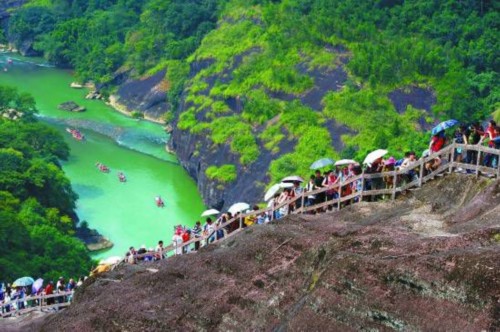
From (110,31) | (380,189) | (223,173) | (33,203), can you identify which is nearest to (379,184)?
(380,189)

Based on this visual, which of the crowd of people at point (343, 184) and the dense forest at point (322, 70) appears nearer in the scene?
the crowd of people at point (343, 184)

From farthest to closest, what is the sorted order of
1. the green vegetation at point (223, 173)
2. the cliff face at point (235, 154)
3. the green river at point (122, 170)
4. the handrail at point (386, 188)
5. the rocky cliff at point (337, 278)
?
the green vegetation at point (223, 173)
the cliff face at point (235, 154)
the green river at point (122, 170)
the handrail at point (386, 188)
the rocky cliff at point (337, 278)

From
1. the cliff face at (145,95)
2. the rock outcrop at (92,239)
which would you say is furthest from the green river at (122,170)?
the cliff face at (145,95)

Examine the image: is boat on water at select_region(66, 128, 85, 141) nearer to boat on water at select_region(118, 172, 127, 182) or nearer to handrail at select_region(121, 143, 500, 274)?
boat on water at select_region(118, 172, 127, 182)

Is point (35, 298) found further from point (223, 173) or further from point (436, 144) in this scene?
point (223, 173)

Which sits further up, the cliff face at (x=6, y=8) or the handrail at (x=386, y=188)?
the handrail at (x=386, y=188)

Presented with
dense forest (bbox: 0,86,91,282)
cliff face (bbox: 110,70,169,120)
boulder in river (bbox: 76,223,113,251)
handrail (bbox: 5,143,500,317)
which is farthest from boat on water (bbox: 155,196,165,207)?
handrail (bbox: 5,143,500,317)


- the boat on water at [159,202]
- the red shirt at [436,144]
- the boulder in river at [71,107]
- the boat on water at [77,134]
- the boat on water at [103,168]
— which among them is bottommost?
the boulder in river at [71,107]

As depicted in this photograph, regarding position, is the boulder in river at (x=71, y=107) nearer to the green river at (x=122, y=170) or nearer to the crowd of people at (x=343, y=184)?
the green river at (x=122, y=170)
